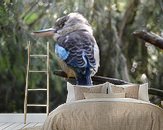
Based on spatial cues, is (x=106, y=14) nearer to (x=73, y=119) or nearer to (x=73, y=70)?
(x=73, y=70)

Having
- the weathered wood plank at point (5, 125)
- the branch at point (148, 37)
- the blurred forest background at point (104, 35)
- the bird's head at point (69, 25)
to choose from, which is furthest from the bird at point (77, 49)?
the branch at point (148, 37)

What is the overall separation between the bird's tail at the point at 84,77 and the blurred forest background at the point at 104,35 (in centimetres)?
84

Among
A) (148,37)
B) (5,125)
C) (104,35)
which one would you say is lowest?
(5,125)

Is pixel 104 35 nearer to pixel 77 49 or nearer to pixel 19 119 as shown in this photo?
pixel 77 49

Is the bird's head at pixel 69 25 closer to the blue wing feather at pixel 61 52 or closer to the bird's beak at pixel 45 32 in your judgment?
the bird's beak at pixel 45 32

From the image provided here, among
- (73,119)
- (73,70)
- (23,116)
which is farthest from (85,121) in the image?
(23,116)

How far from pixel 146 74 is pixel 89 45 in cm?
137

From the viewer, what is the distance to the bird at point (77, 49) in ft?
19.1

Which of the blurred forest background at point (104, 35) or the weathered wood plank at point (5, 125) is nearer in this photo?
the weathered wood plank at point (5, 125)

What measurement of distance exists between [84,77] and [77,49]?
0.45 meters

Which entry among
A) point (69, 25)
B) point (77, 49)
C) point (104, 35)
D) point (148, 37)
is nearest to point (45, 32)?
point (69, 25)

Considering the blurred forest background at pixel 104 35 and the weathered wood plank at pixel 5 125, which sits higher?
the blurred forest background at pixel 104 35

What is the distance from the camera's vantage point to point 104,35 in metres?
6.66

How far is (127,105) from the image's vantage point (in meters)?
3.78
